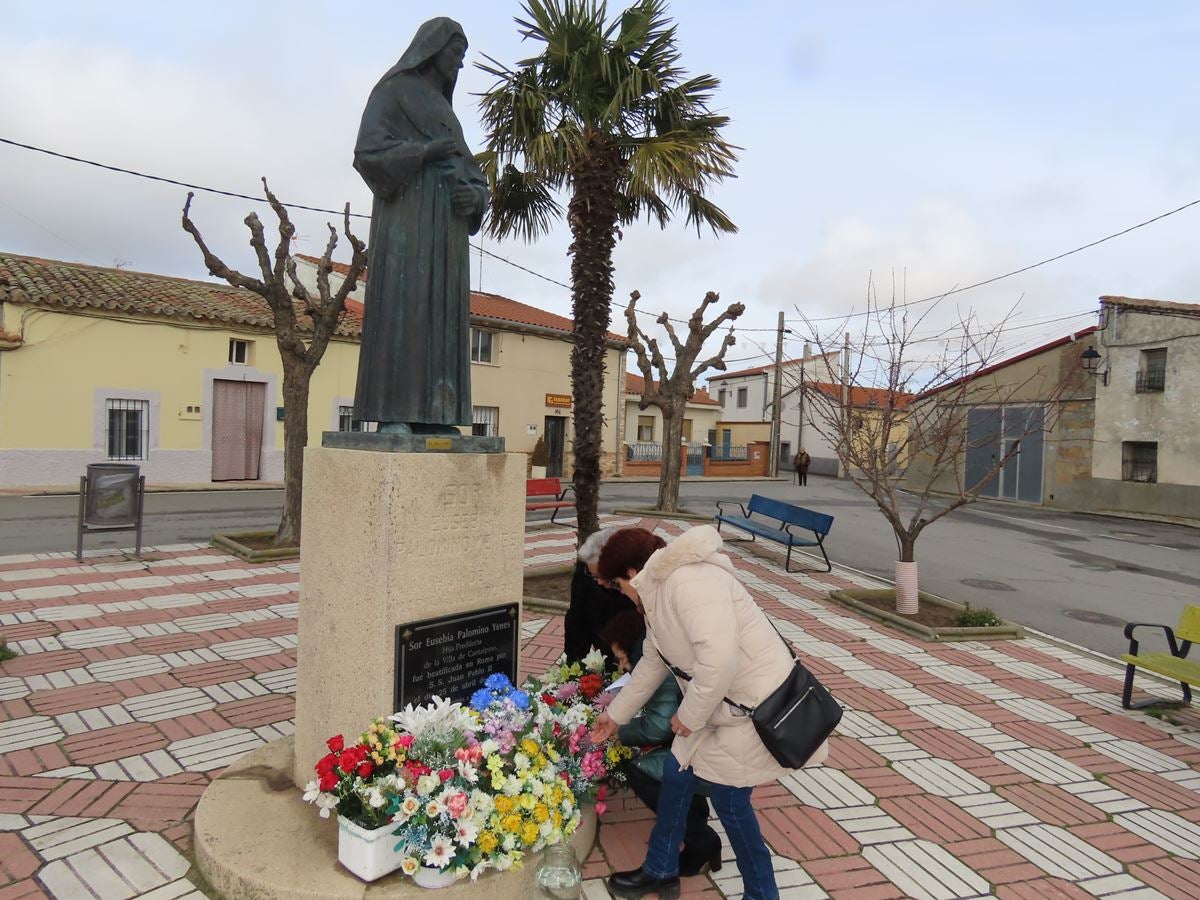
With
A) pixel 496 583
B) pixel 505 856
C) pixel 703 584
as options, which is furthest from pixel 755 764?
pixel 496 583

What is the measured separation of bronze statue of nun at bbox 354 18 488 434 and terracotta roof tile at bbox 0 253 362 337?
17701 mm

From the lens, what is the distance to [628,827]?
3312 mm

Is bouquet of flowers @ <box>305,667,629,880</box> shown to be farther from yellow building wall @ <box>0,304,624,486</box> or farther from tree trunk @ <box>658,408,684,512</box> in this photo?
yellow building wall @ <box>0,304,624,486</box>

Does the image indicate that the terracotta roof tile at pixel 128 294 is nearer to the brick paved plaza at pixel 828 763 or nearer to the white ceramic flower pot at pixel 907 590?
the brick paved plaza at pixel 828 763

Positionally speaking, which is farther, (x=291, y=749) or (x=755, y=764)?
(x=291, y=749)

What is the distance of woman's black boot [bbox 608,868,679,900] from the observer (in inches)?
110

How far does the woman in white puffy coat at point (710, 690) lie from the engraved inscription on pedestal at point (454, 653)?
2.74 feet

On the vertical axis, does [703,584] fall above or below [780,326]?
below

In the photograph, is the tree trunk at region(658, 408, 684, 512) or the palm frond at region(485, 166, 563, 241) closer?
the palm frond at region(485, 166, 563, 241)

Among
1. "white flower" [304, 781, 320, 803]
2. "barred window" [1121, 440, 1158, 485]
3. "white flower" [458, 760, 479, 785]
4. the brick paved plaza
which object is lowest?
the brick paved plaza

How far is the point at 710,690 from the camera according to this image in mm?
2441

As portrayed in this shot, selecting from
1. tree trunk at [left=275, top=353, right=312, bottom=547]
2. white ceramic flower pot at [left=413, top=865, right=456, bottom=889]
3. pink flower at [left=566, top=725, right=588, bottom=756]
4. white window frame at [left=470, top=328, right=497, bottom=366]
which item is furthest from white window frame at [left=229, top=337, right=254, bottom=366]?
white ceramic flower pot at [left=413, top=865, right=456, bottom=889]

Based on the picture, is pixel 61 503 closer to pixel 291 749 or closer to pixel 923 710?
pixel 291 749

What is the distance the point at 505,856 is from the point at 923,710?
3567 mm
